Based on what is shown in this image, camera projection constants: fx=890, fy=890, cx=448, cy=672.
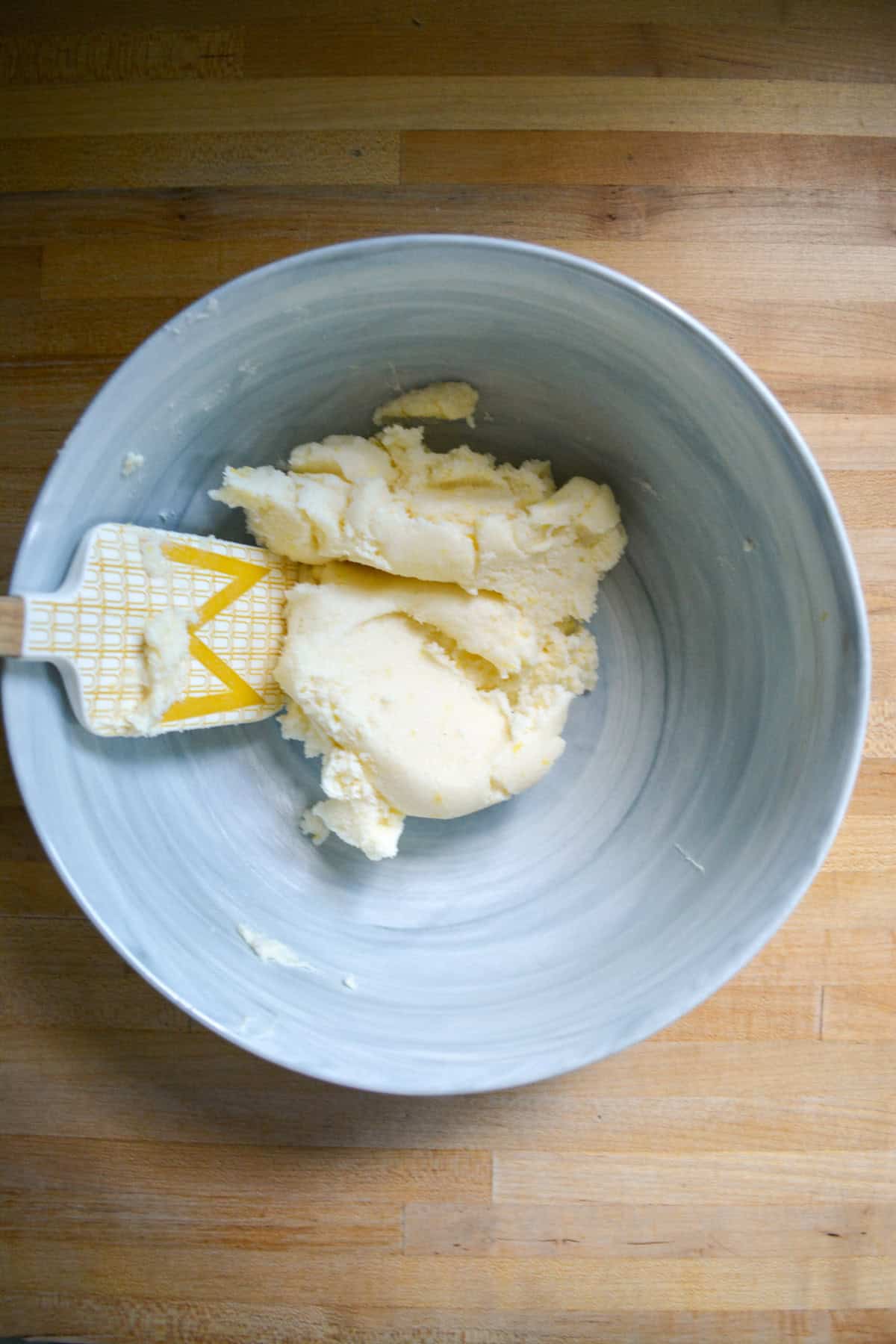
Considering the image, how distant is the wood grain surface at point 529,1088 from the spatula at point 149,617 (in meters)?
0.23

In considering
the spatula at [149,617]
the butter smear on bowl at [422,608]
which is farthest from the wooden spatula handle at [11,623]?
the butter smear on bowl at [422,608]

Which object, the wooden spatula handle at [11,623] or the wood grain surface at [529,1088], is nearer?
the wooden spatula handle at [11,623]

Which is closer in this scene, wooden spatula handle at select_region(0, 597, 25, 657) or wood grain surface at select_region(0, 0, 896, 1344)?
wooden spatula handle at select_region(0, 597, 25, 657)

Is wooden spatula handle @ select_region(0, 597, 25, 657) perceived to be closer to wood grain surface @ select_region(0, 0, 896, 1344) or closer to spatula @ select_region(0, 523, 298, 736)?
spatula @ select_region(0, 523, 298, 736)

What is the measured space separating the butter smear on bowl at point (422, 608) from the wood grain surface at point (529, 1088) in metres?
0.23

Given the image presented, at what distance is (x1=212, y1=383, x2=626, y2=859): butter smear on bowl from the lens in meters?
0.90

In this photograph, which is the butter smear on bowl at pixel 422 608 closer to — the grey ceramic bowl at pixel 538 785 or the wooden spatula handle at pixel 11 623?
the grey ceramic bowl at pixel 538 785

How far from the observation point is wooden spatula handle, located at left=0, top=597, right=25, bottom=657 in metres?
0.72

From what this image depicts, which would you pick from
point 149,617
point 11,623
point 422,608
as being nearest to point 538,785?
point 422,608

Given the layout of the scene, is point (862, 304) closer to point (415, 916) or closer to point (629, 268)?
point (629, 268)

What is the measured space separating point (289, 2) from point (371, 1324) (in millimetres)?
1422

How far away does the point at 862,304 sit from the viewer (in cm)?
94

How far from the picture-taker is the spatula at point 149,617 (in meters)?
0.77

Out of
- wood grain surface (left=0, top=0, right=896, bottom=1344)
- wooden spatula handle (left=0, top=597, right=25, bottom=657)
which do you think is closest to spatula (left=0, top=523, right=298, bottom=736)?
wooden spatula handle (left=0, top=597, right=25, bottom=657)
